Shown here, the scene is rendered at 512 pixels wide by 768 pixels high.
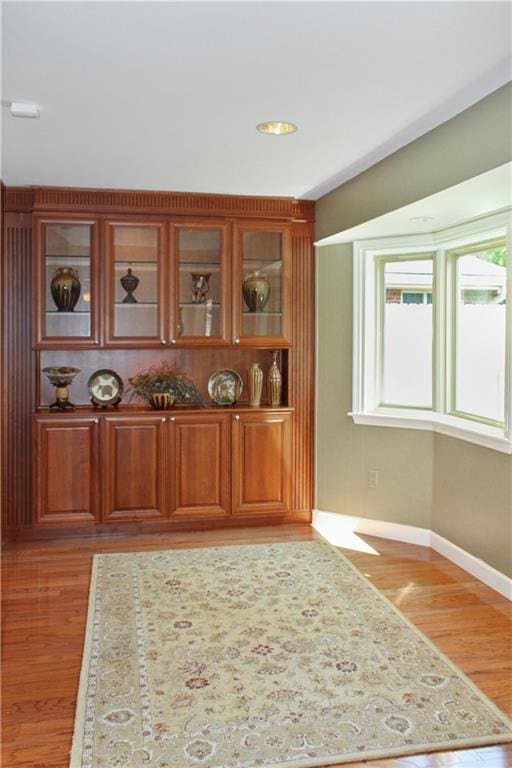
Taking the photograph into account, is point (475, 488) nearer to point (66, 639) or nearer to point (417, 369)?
point (417, 369)

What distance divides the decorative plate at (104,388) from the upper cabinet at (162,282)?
331 mm

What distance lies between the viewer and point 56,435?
4.73 meters

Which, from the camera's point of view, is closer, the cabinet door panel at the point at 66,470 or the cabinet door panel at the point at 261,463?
the cabinet door panel at the point at 66,470

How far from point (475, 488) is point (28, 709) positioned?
8.86 feet

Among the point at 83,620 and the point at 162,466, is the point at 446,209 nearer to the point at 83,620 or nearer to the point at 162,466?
the point at 162,466

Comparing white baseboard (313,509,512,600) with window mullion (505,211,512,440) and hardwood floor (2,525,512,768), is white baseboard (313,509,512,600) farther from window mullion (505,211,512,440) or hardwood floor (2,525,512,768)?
window mullion (505,211,512,440)

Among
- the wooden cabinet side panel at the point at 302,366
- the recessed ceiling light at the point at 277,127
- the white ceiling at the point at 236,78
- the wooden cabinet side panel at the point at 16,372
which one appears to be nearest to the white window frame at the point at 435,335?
the wooden cabinet side panel at the point at 302,366

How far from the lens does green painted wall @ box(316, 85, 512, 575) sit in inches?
123

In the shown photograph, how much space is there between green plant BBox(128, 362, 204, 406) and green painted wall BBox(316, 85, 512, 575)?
0.97 metres

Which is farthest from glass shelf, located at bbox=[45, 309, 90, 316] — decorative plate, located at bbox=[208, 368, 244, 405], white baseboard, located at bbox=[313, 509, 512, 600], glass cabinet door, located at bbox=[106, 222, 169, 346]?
white baseboard, located at bbox=[313, 509, 512, 600]

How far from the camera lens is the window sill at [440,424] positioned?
3.87 metres

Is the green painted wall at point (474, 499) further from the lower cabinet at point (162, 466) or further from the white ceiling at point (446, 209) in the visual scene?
the white ceiling at point (446, 209)

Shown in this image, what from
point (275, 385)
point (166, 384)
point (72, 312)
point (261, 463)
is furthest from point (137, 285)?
point (261, 463)

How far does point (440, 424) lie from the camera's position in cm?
446
